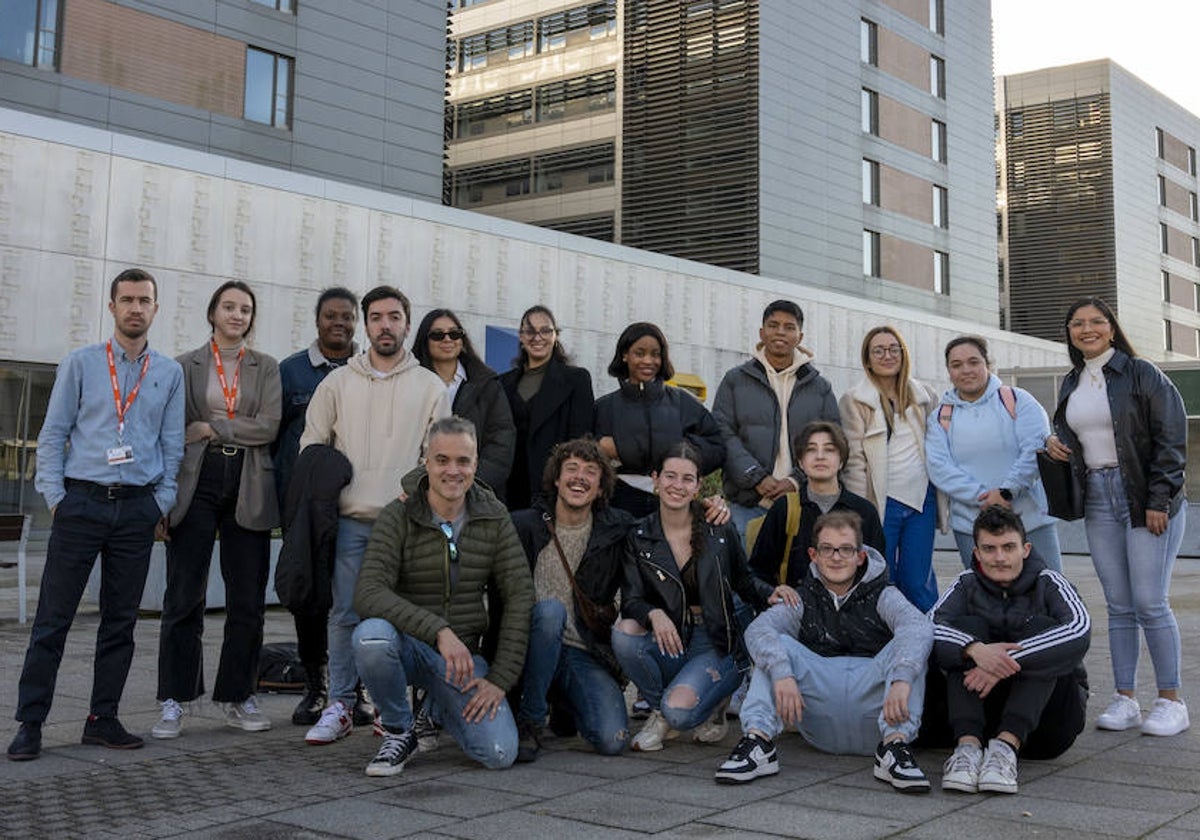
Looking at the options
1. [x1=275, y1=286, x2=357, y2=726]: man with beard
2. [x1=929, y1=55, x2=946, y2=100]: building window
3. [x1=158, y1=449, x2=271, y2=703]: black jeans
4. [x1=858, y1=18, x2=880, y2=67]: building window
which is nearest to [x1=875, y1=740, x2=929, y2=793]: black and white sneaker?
[x1=275, y1=286, x2=357, y2=726]: man with beard

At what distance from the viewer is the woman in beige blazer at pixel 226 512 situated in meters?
5.53

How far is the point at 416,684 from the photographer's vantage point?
195 inches

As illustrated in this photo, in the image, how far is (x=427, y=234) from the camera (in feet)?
74.7

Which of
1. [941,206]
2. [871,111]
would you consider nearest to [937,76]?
[941,206]

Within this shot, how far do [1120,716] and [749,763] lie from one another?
218cm

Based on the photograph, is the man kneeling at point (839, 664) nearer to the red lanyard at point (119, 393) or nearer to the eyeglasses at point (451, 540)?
the eyeglasses at point (451, 540)

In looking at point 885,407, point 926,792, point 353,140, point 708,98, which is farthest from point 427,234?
point 926,792

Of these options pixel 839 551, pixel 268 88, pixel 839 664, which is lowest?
pixel 839 664

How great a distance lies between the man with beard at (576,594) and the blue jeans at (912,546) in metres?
1.60

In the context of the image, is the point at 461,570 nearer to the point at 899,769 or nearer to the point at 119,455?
the point at 119,455

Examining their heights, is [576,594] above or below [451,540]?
below

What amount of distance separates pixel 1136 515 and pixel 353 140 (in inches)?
837

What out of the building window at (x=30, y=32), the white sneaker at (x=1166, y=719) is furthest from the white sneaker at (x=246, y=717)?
the building window at (x=30, y=32)

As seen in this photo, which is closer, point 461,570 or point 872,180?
point 461,570
